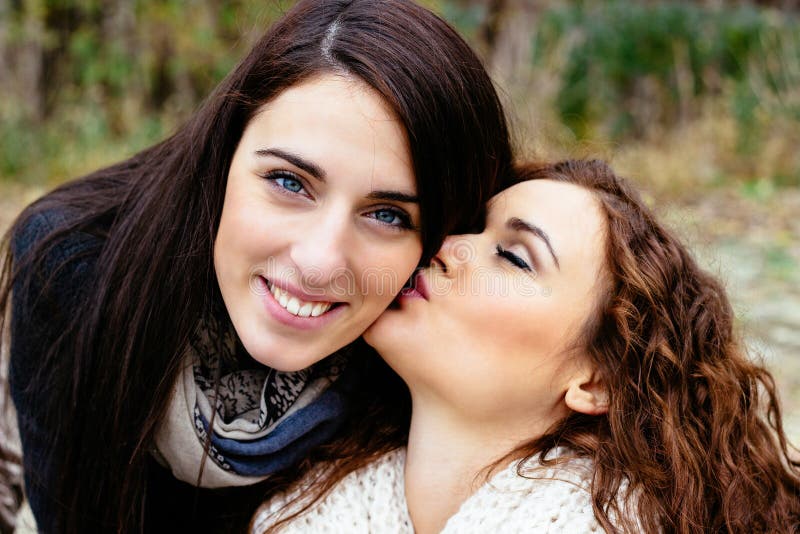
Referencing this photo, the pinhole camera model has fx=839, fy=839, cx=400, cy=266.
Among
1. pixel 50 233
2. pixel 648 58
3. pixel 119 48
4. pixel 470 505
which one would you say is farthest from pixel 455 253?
pixel 648 58

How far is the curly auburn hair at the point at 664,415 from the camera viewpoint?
6.83ft

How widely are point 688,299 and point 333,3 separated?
49.0 inches

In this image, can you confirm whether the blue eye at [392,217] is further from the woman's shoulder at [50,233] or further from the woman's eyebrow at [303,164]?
the woman's shoulder at [50,233]

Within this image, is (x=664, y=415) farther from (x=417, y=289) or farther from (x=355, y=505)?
(x=355, y=505)

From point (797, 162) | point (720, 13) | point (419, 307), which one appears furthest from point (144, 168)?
point (720, 13)

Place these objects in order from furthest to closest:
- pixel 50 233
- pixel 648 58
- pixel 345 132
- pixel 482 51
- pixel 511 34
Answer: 1. pixel 648 58
2. pixel 511 34
3. pixel 482 51
4. pixel 50 233
5. pixel 345 132

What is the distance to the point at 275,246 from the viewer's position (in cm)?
203

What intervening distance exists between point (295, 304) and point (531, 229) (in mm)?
648

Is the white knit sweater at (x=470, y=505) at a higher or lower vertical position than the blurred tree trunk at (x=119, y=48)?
lower

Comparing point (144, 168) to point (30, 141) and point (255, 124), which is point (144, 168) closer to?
point (255, 124)

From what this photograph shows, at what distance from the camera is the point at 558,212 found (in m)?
2.24

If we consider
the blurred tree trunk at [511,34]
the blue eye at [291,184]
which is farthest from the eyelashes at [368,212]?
the blurred tree trunk at [511,34]

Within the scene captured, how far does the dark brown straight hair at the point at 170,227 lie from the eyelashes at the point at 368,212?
51 mm

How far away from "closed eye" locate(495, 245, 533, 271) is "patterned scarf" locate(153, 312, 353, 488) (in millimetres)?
630
